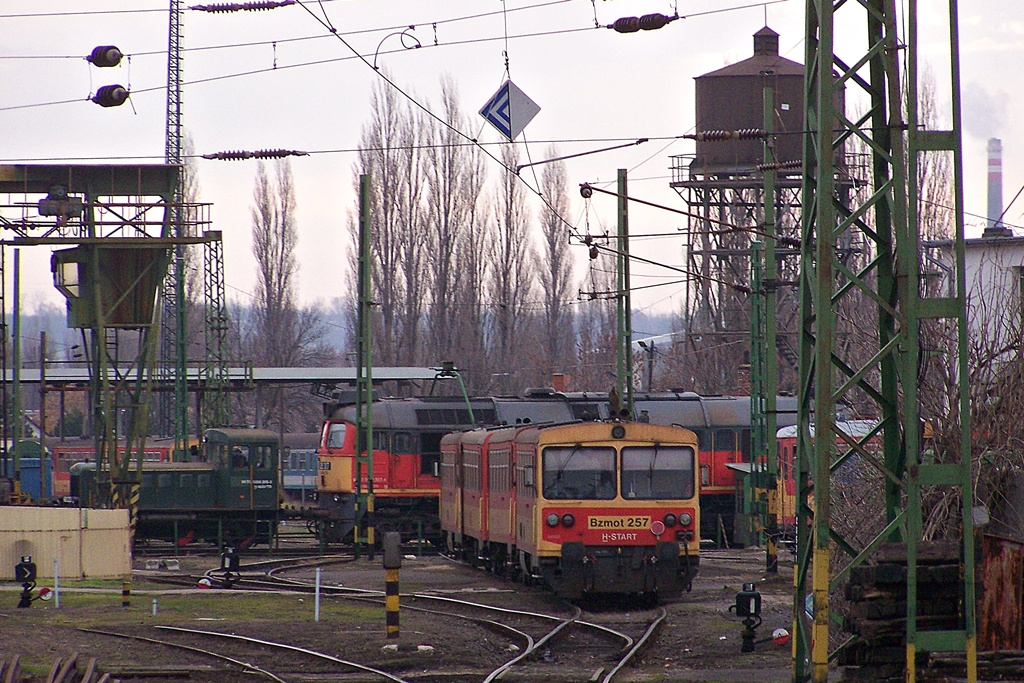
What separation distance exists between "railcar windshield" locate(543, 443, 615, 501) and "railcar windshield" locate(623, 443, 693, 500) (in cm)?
26

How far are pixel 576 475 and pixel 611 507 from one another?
0.65 metres

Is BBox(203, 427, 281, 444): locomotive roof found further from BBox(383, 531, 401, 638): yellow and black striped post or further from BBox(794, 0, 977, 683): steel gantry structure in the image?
BBox(794, 0, 977, 683): steel gantry structure

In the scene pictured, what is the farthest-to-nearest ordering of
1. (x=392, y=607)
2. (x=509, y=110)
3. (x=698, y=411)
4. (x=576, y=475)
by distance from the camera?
1. (x=698, y=411)
2. (x=576, y=475)
3. (x=509, y=110)
4. (x=392, y=607)

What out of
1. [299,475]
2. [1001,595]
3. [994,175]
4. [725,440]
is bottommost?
[299,475]

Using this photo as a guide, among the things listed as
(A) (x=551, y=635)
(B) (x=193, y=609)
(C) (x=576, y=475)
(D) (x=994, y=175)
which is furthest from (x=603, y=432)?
(D) (x=994, y=175)

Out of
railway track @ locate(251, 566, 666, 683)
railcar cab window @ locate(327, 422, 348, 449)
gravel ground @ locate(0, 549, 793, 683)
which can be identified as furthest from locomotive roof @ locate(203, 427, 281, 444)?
railway track @ locate(251, 566, 666, 683)

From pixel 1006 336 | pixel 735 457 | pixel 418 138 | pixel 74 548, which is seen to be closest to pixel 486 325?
pixel 418 138

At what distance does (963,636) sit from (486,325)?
48045 millimetres

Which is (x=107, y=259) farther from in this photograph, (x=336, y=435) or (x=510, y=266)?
(x=510, y=266)

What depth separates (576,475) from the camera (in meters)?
20.0

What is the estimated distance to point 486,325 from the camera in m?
58.9

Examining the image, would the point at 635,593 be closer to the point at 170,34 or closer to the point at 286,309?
the point at 170,34

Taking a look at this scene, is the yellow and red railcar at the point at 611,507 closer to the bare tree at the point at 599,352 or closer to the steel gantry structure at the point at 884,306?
the steel gantry structure at the point at 884,306

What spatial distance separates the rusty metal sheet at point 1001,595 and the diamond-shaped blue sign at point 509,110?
27.3 feet
